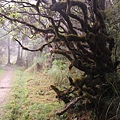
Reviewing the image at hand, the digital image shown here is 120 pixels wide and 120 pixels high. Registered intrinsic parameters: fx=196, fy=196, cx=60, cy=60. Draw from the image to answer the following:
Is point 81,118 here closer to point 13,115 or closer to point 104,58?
point 104,58

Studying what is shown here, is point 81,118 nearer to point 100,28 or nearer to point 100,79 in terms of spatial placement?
point 100,79

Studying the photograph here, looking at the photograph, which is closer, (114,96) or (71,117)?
(114,96)

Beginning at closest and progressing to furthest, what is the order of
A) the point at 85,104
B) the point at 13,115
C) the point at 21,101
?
the point at 85,104 < the point at 13,115 < the point at 21,101

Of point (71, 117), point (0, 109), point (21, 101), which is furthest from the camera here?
point (21, 101)

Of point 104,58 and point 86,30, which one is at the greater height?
point 86,30

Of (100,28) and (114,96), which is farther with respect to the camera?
(100,28)

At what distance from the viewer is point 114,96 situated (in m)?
4.93

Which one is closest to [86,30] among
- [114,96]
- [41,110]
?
[114,96]

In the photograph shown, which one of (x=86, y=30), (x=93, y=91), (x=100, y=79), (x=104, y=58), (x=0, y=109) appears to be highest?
(x=86, y=30)

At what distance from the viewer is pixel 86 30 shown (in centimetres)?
496

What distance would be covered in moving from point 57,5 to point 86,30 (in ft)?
3.15

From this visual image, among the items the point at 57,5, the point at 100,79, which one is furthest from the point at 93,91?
the point at 57,5

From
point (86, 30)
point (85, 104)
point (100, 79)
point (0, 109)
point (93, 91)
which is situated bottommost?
point (0, 109)

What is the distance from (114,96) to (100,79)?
660 millimetres
